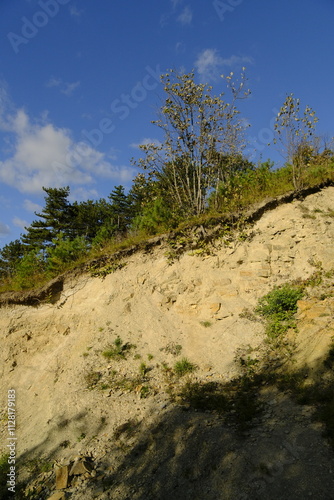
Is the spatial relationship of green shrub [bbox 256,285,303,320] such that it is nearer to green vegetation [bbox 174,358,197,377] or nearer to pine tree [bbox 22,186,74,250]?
green vegetation [bbox 174,358,197,377]

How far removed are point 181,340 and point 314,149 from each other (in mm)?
10105

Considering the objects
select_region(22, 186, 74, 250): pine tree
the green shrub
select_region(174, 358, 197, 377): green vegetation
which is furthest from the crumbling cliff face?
select_region(22, 186, 74, 250): pine tree

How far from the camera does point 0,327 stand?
10.7 metres

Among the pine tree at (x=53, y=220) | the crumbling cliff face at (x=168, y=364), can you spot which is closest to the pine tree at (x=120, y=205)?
the pine tree at (x=53, y=220)

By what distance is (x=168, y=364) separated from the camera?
849 centimetres

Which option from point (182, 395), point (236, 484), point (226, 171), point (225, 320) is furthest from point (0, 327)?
point (226, 171)

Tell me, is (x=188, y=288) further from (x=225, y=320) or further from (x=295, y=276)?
(x=295, y=276)

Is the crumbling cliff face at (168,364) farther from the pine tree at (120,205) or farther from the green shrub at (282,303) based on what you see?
the pine tree at (120,205)

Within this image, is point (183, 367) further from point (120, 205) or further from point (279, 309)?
point (120, 205)

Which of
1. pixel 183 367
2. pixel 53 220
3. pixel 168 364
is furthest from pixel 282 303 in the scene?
pixel 53 220

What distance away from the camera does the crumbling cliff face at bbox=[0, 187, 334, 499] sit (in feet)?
15.8

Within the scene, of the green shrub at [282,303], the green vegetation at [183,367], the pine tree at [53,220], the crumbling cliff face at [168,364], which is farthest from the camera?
the pine tree at [53,220]

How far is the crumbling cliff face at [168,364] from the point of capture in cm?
482

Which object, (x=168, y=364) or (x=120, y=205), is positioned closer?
(x=168, y=364)
